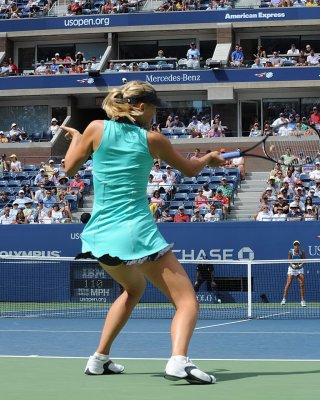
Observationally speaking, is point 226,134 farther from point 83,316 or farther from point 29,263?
point 83,316

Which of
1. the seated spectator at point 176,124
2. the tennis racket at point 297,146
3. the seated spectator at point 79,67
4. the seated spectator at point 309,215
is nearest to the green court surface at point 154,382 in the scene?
the seated spectator at point 309,215

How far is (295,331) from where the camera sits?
13.1 m

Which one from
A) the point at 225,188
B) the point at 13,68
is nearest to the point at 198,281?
the point at 225,188

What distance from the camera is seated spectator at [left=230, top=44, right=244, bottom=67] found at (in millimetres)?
33847

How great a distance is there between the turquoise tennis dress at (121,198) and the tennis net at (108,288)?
13.4 meters

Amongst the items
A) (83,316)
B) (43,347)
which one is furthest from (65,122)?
(43,347)

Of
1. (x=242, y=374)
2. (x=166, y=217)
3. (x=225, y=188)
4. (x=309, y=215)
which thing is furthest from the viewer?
(x=225, y=188)

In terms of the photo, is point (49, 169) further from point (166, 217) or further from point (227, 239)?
point (227, 239)

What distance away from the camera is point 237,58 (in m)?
34.0

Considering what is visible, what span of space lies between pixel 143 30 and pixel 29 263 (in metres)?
16.1

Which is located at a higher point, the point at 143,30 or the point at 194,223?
the point at 143,30

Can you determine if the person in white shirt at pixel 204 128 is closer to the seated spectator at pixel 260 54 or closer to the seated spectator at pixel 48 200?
the seated spectator at pixel 260 54

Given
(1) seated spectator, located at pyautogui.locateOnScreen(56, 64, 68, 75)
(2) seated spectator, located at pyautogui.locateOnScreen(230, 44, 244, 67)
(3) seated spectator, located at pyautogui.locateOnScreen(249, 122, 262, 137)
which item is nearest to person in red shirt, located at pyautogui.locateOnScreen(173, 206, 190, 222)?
(3) seated spectator, located at pyautogui.locateOnScreen(249, 122, 262, 137)

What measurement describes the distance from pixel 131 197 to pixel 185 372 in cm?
Answer: 119
